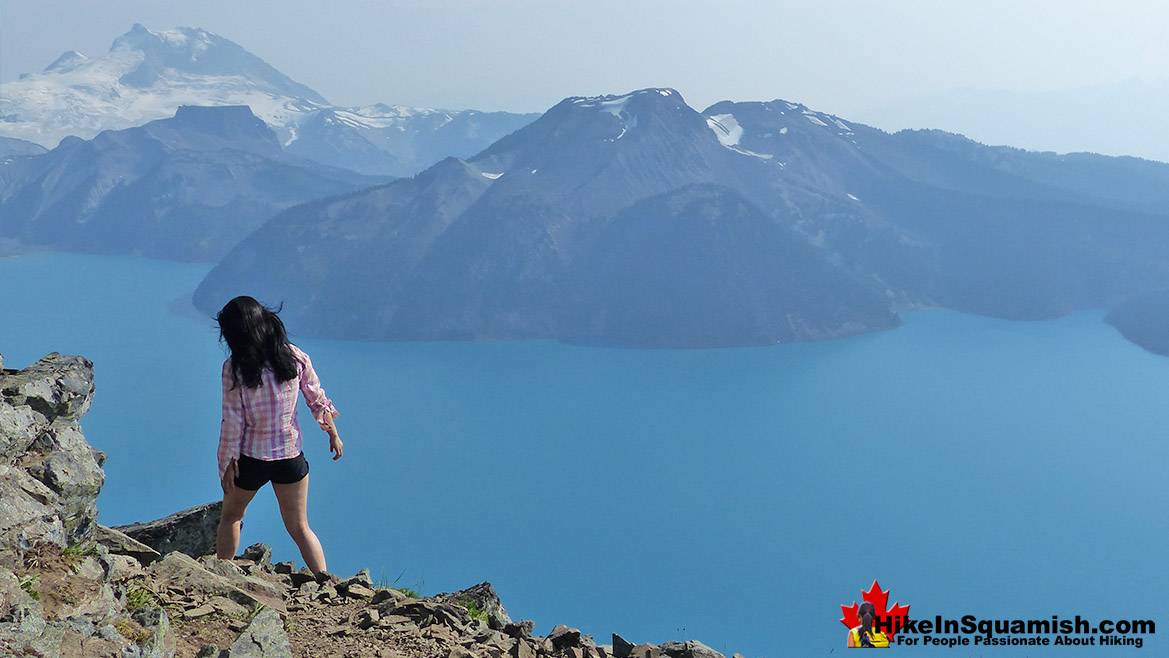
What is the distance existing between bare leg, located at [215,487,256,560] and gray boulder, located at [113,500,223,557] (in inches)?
39.1

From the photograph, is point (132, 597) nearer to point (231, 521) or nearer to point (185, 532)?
point (231, 521)

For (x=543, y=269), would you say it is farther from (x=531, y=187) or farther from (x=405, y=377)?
(x=405, y=377)

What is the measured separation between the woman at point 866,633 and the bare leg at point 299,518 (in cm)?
756

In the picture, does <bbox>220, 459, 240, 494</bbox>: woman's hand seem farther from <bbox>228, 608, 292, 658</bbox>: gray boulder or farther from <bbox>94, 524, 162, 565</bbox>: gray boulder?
<bbox>228, 608, 292, 658</bbox>: gray boulder

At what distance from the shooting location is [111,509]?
55094 millimetres

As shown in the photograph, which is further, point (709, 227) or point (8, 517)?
point (709, 227)

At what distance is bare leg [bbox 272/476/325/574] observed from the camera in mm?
5980

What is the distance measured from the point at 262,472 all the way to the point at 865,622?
8990 millimetres

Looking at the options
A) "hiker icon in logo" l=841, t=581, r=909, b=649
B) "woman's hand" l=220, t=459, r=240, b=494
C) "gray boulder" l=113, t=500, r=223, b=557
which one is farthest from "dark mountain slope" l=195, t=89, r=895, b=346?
"woman's hand" l=220, t=459, r=240, b=494

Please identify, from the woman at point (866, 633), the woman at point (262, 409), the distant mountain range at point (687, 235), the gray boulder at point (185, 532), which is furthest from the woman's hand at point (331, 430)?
the distant mountain range at point (687, 235)

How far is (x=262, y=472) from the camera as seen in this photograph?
19.1 ft

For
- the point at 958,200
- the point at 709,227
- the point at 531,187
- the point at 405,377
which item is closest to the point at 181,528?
the point at 405,377

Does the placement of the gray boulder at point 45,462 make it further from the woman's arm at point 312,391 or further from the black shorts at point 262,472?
the woman's arm at point 312,391

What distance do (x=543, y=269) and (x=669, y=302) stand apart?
18.9 metres
